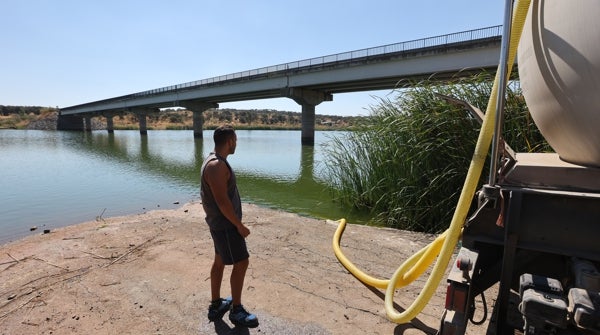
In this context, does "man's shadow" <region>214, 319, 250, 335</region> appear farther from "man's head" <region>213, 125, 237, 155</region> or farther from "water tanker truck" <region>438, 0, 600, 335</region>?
"water tanker truck" <region>438, 0, 600, 335</region>

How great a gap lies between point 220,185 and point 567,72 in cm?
239

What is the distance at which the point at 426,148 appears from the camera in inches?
236

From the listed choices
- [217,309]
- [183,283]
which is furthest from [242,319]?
[183,283]

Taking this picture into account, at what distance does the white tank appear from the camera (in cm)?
168

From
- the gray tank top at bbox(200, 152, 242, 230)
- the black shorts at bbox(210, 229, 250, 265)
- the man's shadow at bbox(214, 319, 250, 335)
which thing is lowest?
the man's shadow at bbox(214, 319, 250, 335)

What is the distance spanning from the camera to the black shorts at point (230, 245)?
284cm

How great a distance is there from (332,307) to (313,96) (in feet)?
107

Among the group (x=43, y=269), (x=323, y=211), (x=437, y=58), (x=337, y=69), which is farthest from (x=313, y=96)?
(x=43, y=269)

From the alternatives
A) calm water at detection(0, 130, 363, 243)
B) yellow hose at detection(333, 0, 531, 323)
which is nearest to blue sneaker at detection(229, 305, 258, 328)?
yellow hose at detection(333, 0, 531, 323)

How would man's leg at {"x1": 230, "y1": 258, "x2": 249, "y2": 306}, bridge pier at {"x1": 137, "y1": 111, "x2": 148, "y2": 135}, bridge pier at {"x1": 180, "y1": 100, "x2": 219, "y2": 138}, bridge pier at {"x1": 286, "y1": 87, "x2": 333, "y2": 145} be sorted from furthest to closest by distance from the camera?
bridge pier at {"x1": 137, "y1": 111, "x2": 148, "y2": 135}
bridge pier at {"x1": 180, "y1": 100, "x2": 219, "y2": 138}
bridge pier at {"x1": 286, "y1": 87, "x2": 333, "y2": 145}
man's leg at {"x1": 230, "y1": 258, "x2": 249, "y2": 306}

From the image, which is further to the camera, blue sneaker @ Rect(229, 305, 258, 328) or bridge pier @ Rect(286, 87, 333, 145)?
bridge pier @ Rect(286, 87, 333, 145)

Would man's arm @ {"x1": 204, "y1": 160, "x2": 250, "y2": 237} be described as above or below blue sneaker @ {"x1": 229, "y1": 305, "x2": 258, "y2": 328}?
above

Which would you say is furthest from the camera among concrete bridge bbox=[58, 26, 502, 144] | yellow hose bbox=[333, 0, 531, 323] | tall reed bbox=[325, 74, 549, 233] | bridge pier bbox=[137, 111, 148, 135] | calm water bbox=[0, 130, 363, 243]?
bridge pier bbox=[137, 111, 148, 135]

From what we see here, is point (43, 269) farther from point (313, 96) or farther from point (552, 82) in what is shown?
point (313, 96)
